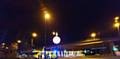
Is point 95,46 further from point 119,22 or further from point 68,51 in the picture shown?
point 119,22

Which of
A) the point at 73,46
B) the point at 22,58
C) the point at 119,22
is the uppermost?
the point at 119,22

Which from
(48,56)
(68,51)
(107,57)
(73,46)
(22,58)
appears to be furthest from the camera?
(22,58)

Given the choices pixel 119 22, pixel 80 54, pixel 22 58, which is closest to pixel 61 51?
pixel 80 54

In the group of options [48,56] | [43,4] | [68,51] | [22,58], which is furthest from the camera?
[43,4]

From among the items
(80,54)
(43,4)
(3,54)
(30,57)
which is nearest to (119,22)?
(43,4)

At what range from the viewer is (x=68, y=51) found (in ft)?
27.9

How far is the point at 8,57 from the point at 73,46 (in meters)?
5.71

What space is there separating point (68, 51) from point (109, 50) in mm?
2071

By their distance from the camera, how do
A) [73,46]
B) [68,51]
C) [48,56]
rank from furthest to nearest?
[48,56]
[68,51]
[73,46]

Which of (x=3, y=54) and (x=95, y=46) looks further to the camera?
(x=3, y=54)

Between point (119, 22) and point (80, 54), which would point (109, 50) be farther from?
point (119, 22)

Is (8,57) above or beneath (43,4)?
beneath

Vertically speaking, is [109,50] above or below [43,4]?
below

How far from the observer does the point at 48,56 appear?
11805 mm
